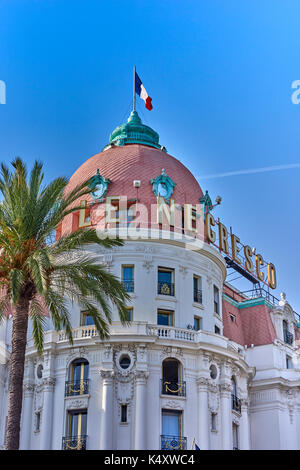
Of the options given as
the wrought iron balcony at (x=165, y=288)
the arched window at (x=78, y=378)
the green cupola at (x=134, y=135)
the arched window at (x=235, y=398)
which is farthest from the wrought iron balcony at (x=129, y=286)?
the green cupola at (x=134, y=135)

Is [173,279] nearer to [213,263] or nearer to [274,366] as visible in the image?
[213,263]

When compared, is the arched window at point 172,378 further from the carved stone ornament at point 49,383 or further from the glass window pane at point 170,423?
the carved stone ornament at point 49,383

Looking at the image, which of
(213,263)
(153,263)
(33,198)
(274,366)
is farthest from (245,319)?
(33,198)

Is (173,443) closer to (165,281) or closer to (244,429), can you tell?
(244,429)

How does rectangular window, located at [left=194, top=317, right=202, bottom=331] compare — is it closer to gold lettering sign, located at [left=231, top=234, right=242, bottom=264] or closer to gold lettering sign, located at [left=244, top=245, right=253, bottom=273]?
gold lettering sign, located at [left=231, top=234, right=242, bottom=264]

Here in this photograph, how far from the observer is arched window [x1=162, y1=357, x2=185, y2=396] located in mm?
43438

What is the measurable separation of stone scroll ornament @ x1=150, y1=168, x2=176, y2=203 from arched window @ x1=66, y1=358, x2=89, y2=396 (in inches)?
479

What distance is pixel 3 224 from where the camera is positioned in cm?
3130

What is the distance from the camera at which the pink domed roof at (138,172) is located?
49.2m

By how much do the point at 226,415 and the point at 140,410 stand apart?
6017mm

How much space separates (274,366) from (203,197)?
→ 1284 cm

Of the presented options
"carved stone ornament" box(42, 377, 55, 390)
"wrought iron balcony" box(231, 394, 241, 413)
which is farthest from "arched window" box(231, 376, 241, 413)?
"carved stone ornament" box(42, 377, 55, 390)

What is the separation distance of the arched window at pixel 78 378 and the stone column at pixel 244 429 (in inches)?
444
